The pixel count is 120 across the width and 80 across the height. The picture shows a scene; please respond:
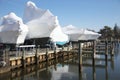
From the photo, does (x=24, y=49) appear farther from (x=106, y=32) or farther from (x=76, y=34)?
(x=106, y=32)

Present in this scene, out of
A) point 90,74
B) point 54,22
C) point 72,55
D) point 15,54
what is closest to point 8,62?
point 15,54

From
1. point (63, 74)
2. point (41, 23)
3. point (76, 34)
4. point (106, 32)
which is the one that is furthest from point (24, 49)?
point (106, 32)

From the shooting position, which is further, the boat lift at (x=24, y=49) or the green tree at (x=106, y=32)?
the green tree at (x=106, y=32)

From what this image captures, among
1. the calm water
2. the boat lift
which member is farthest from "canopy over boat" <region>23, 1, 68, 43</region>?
the calm water

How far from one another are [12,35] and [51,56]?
6817 millimetres

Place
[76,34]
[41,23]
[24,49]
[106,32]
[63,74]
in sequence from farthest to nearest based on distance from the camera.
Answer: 1. [106,32]
2. [76,34]
3. [41,23]
4. [24,49]
5. [63,74]

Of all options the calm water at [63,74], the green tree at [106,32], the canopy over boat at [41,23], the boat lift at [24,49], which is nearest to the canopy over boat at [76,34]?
the canopy over boat at [41,23]

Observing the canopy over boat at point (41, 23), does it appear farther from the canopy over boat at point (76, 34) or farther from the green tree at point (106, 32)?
the green tree at point (106, 32)

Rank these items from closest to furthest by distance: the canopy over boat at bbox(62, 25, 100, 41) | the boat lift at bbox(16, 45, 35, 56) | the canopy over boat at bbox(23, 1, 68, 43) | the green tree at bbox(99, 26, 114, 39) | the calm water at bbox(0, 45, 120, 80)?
1. the calm water at bbox(0, 45, 120, 80)
2. the boat lift at bbox(16, 45, 35, 56)
3. the canopy over boat at bbox(23, 1, 68, 43)
4. the canopy over boat at bbox(62, 25, 100, 41)
5. the green tree at bbox(99, 26, 114, 39)

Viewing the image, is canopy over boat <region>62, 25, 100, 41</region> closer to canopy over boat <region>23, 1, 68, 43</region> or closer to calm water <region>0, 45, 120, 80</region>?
canopy over boat <region>23, 1, 68, 43</region>

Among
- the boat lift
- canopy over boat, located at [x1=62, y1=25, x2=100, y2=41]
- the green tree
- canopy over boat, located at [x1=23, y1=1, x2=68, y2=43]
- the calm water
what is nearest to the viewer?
the calm water

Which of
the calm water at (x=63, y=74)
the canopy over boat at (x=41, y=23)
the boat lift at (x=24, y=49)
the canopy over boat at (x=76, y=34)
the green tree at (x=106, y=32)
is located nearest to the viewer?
the calm water at (x=63, y=74)

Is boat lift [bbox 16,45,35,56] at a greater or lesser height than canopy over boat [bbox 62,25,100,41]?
lesser

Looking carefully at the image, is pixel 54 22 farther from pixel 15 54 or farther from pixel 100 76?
pixel 100 76
